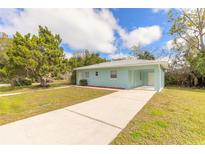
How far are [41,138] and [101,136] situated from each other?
1483 mm

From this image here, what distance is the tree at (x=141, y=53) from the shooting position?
26.1 meters

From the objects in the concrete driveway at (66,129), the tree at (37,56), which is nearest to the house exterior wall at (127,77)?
the tree at (37,56)

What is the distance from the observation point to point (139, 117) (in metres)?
3.98

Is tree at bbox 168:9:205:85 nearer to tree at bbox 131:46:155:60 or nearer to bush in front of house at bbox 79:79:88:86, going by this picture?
tree at bbox 131:46:155:60

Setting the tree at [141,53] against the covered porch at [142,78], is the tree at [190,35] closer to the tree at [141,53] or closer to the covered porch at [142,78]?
the covered porch at [142,78]

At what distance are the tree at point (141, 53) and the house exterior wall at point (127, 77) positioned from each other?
43.1 feet

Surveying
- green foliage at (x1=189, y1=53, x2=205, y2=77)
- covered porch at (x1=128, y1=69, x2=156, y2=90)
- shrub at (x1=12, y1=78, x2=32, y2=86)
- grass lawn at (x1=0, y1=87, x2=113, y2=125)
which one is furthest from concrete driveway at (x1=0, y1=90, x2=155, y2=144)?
shrub at (x1=12, y1=78, x2=32, y2=86)

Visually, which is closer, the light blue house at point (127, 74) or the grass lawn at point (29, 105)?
the grass lawn at point (29, 105)

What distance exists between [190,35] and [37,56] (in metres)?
21.0

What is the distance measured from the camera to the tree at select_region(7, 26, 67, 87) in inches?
463

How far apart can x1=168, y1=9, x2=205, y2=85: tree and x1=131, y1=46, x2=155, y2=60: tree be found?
8.81 metres

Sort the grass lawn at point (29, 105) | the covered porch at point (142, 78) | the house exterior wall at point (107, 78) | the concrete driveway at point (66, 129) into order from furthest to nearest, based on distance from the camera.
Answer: the covered porch at point (142, 78), the house exterior wall at point (107, 78), the grass lawn at point (29, 105), the concrete driveway at point (66, 129)

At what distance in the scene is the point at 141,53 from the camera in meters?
28.3
